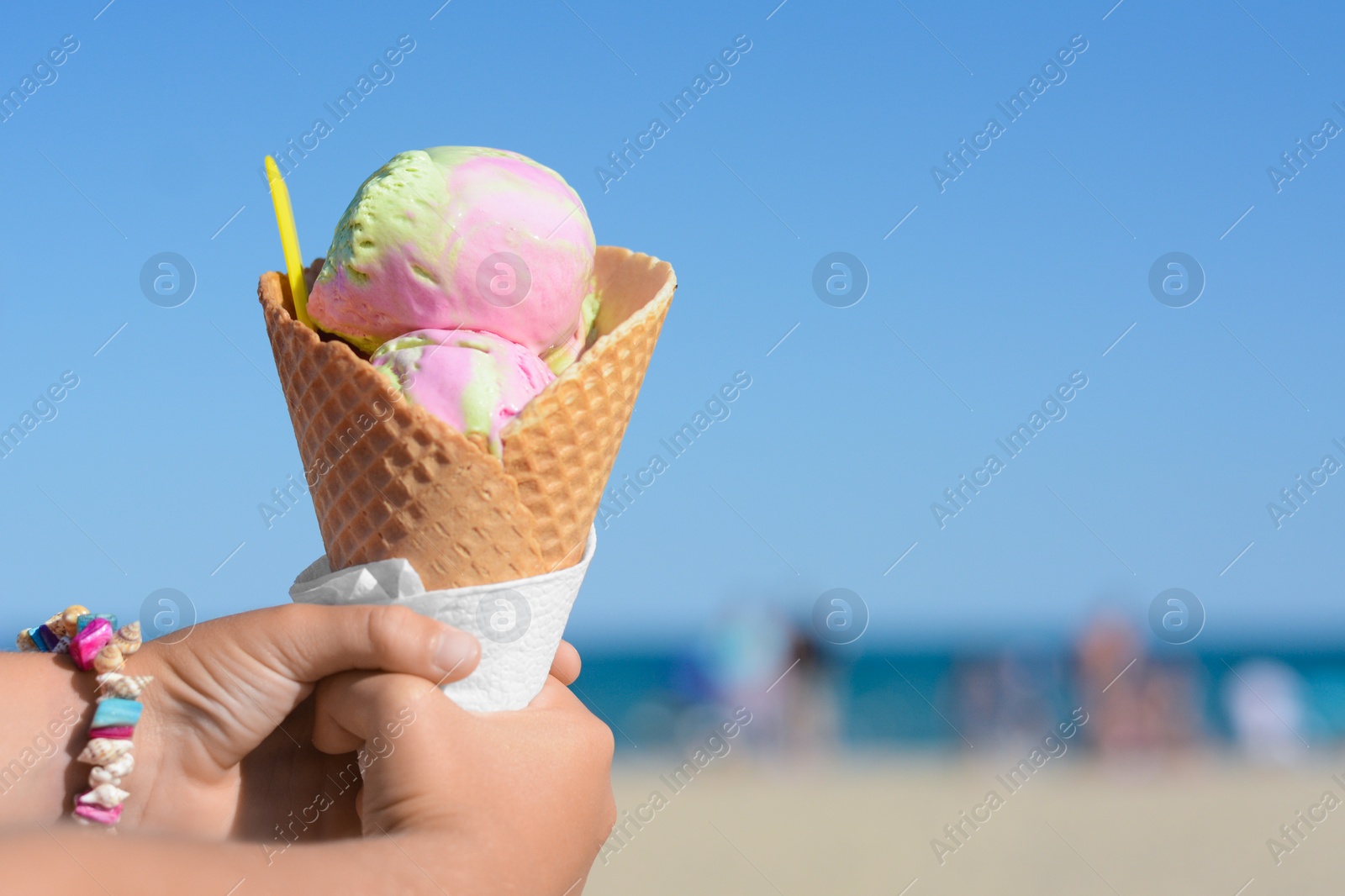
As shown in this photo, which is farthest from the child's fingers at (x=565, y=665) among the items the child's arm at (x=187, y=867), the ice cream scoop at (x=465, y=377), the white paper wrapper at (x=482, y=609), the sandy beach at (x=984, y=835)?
the sandy beach at (x=984, y=835)

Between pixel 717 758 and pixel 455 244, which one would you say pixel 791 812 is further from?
pixel 455 244

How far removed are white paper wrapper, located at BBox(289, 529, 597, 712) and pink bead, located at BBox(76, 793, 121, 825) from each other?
1.31ft

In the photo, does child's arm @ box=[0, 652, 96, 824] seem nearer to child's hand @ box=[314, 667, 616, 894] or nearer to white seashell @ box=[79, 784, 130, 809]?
white seashell @ box=[79, 784, 130, 809]

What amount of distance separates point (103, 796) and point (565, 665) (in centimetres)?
81

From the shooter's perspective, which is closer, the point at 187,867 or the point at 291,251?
the point at 187,867

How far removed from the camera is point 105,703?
153 centimetres

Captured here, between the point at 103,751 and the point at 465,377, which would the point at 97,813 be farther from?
the point at 465,377

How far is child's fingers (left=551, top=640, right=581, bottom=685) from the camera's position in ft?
6.52

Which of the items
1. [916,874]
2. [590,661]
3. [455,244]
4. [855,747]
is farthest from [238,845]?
[590,661]

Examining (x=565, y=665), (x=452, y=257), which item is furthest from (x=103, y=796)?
(x=452, y=257)

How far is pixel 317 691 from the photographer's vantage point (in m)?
1.61

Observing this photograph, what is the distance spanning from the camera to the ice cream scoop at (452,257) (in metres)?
1.81

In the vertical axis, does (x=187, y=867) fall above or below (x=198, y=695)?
below

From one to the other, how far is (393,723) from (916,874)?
254 inches
